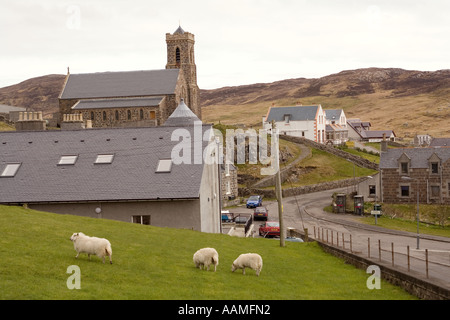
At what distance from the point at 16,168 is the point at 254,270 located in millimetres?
23293

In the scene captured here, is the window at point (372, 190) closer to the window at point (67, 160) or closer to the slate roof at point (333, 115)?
the window at point (67, 160)

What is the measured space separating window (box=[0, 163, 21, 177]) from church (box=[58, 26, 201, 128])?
59862 millimetres

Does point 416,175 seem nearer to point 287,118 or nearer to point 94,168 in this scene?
point 94,168

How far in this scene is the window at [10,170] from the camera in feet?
125

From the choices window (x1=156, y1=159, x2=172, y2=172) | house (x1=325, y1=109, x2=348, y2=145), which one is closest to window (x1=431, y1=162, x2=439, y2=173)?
window (x1=156, y1=159, x2=172, y2=172)

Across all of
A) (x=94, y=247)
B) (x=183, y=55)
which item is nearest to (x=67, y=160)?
(x=94, y=247)

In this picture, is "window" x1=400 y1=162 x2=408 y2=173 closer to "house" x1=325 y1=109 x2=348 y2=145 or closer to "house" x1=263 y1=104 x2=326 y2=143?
"house" x1=263 y1=104 x2=326 y2=143

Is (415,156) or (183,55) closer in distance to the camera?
(415,156)

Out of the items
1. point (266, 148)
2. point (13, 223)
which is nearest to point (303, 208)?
point (266, 148)

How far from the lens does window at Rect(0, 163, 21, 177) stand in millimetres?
38116

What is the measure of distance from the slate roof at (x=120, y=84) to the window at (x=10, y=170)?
238ft

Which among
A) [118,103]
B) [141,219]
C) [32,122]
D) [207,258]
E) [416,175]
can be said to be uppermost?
[118,103]

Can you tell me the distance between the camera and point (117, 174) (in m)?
37.4

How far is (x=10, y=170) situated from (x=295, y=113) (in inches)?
3914
